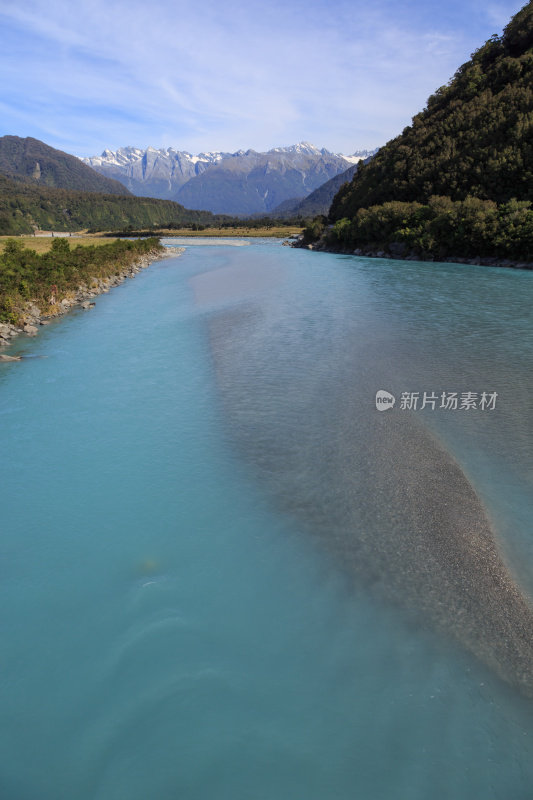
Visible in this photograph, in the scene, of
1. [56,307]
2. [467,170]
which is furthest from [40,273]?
[467,170]

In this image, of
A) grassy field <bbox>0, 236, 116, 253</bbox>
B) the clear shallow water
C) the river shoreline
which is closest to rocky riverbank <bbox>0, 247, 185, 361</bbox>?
the clear shallow water

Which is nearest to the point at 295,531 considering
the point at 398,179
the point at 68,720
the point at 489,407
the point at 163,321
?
the point at 68,720

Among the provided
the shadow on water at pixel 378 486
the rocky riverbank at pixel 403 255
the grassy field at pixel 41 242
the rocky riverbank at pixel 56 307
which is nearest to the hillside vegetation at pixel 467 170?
the rocky riverbank at pixel 403 255

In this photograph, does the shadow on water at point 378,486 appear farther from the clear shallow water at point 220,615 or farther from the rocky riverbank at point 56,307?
the rocky riverbank at point 56,307

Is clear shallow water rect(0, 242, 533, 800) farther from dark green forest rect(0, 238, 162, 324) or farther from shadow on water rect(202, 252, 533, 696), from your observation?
dark green forest rect(0, 238, 162, 324)

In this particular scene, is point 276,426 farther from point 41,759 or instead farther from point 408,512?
point 41,759

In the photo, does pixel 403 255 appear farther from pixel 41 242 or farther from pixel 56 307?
pixel 41 242
